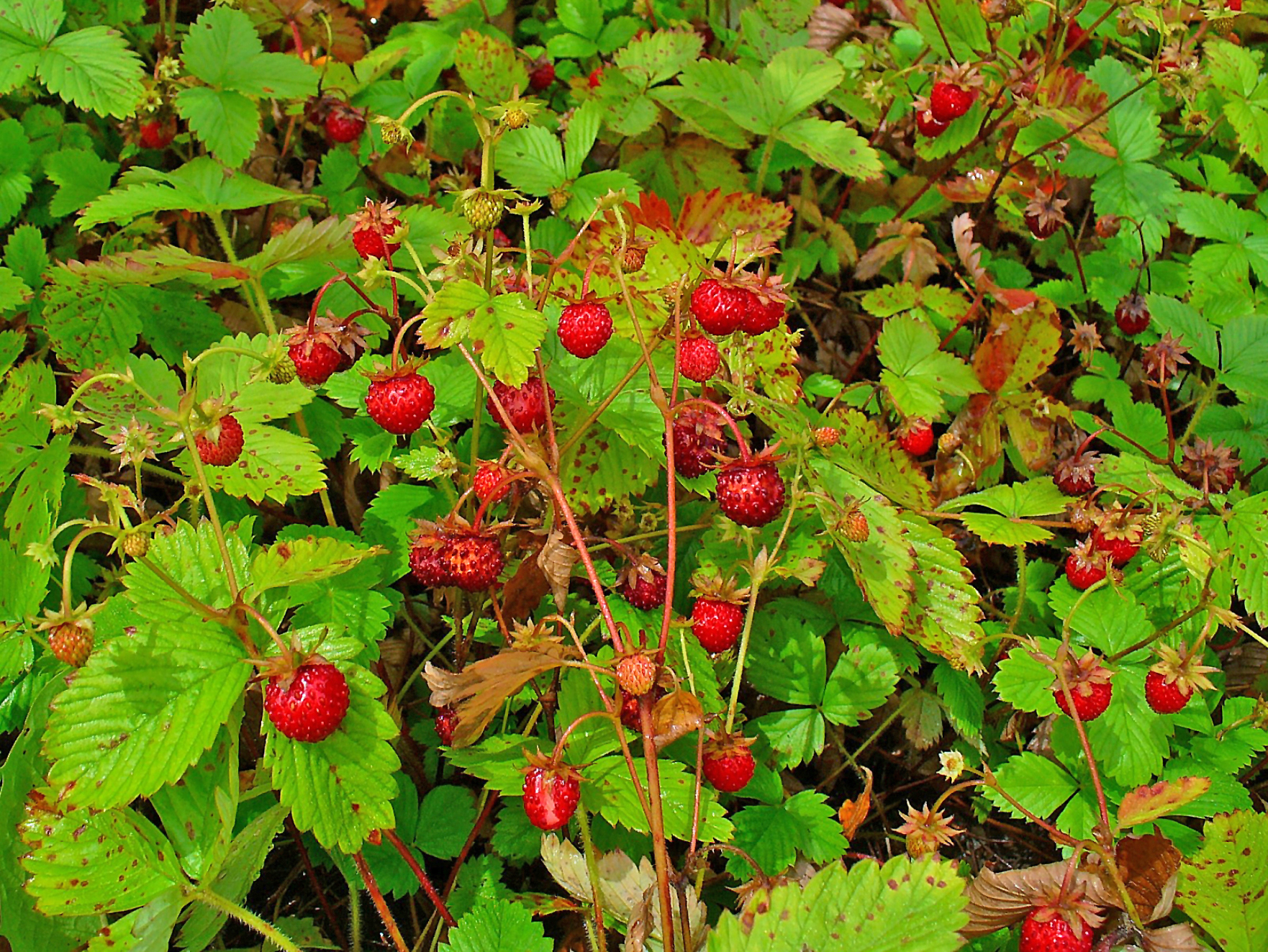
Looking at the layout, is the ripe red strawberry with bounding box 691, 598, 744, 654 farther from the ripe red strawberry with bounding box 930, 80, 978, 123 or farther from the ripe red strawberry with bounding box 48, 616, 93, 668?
the ripe red strawberry with bounding box 930, 80, 978, 123

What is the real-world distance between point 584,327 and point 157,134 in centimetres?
211

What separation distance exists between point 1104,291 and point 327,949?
2.95m

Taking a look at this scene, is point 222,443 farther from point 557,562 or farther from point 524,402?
point 557,562

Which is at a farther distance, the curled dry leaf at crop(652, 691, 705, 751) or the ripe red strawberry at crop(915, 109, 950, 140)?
the ripe red strawberry at crop(915, 109, 950, 140)

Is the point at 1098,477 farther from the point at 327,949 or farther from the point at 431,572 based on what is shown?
the point at 327,949

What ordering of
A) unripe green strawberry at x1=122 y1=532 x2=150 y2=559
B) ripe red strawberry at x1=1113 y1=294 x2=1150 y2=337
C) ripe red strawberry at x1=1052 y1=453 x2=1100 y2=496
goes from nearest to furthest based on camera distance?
unripe green strawberry at x1=122 y1=532 x2=150 y2=559 → ripe red strawberry at x1=1052 y1=453 x2=1100 y2=496 → ripe red strawberry at x1=1113 y1=294 x2=1150 y2=337

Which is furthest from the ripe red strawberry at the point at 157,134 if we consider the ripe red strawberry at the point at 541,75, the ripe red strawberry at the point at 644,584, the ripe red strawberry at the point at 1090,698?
the ripe red strawberry at the point at 1090,698

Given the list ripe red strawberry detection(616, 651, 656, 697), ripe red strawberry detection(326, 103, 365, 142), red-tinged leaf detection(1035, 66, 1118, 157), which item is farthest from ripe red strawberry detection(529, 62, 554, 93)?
ripe red strawberry detection(616, 651, 656, 697)

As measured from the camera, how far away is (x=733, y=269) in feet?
5.59

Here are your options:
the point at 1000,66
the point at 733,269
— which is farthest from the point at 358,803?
the point at 1000,66

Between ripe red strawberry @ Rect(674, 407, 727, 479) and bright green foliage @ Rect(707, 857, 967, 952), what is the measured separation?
82 centimetres

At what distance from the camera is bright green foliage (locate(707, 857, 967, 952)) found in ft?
4.52

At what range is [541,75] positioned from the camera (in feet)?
11.3

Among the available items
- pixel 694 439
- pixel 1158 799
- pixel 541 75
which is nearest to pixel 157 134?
pixel 541 75
